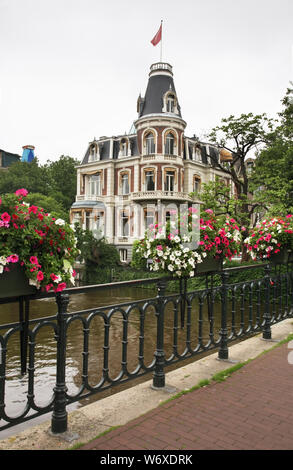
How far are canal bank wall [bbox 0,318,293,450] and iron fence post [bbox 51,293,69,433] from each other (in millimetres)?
84

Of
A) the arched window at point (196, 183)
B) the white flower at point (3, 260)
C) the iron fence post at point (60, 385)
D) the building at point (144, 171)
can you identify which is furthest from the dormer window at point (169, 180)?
the white flower at point (3, 260)

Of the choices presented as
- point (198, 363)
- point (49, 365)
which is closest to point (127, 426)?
point (198, 363)

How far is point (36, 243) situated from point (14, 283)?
35 centimetres

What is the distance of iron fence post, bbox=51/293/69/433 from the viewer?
3.03 metres

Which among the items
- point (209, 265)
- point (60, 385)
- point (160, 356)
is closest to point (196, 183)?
point (209, 265)

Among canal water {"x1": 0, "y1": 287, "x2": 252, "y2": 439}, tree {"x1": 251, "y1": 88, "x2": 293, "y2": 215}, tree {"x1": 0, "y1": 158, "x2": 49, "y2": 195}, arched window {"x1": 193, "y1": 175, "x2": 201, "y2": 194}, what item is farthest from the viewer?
tree {"x1": 0, "y1": 158, "x2": 49, "y2": 195}

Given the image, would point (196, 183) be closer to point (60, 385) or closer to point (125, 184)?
point (125, 184)

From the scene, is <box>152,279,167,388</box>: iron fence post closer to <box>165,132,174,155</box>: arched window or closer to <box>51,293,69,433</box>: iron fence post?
<box>51,293,69,433</box>: iron fence post

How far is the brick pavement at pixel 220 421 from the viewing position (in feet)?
9.49

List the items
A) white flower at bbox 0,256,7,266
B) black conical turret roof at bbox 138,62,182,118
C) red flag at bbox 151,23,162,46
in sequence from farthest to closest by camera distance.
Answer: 1. red flag at bbox 151,23,162,46
2. black conical turret roof at bbox 138,62,182,118
3. white flower at bbox 0,256,7,266

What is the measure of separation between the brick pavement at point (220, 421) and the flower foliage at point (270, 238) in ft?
10.0

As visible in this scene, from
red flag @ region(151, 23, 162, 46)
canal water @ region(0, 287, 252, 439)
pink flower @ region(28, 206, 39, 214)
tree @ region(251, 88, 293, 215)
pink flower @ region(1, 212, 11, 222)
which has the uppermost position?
red flag @ region(151, 23, 162, 46)

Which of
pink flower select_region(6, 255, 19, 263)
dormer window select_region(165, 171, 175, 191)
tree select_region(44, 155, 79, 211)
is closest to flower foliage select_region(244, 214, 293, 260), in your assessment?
pink flower select_region(6, 255, 19, 263)

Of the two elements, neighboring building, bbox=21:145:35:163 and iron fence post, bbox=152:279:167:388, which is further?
neighboring building, bbox=21:145:35:163
